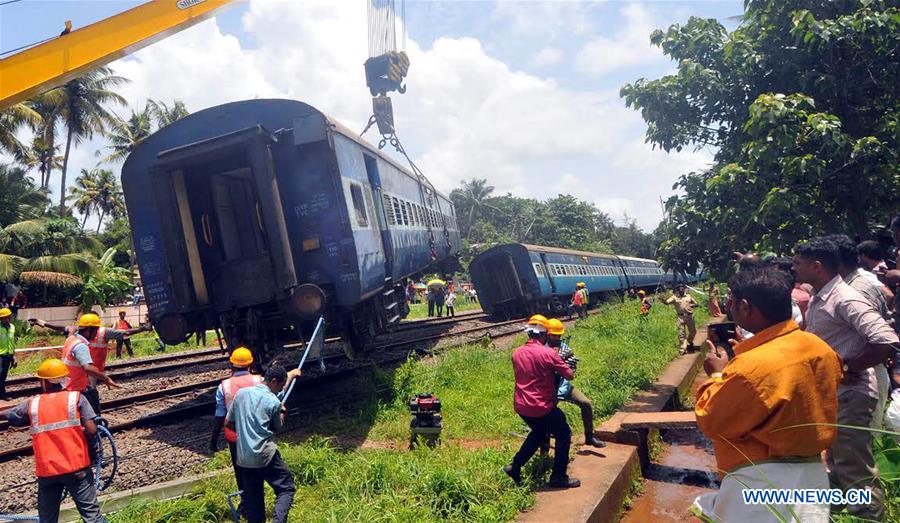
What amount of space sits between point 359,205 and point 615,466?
4712 millimetres

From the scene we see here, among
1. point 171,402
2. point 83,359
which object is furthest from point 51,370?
point 171,402

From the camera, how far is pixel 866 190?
5973 millimetres

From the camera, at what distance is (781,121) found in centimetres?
557

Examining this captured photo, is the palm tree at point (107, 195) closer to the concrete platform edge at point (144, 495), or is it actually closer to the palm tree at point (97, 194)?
the palm tree at point (97, 194)

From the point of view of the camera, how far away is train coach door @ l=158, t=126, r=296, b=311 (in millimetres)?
6691

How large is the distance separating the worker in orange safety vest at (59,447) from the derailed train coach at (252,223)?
2742 millimetres

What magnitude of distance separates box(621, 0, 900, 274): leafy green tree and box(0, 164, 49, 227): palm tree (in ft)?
87.6

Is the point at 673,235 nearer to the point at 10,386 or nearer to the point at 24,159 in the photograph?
the point at 10,386

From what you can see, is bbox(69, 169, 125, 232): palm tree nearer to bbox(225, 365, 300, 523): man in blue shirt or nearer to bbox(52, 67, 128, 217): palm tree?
bbox(52, 67, 128, 217): palm tree

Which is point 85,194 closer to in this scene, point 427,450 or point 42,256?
point 42,256

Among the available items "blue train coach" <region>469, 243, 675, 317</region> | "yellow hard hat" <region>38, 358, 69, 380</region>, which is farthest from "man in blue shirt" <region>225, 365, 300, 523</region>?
"blue train coach" <region>469, 243, 675, 317</region>

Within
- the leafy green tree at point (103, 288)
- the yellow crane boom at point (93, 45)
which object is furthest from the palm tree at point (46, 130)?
the yellow crane boom at point (93, 45)

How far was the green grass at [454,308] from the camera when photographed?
24.8m

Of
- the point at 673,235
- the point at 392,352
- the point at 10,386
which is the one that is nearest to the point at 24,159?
the point at 10,386
